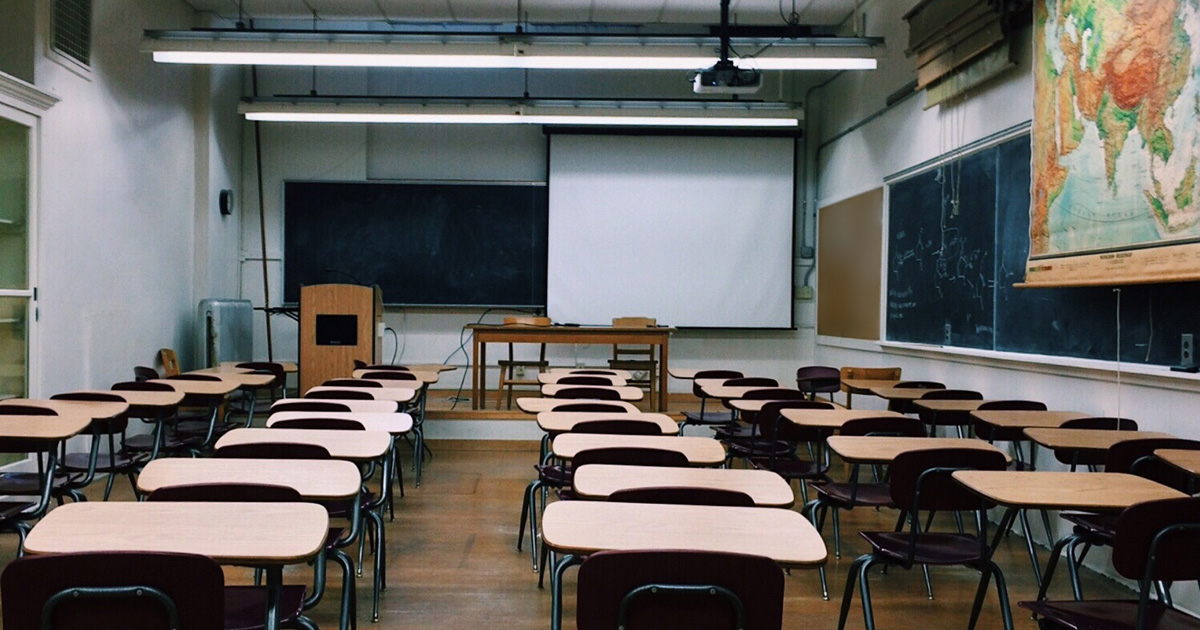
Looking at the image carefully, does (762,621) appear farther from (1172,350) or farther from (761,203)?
(761,203)

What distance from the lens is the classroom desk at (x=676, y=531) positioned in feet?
5.94

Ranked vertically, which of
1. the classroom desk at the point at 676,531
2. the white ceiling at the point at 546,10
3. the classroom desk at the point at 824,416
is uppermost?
the white ceiling at the point at 546,10

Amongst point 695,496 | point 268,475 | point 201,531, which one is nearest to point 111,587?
point 201,531

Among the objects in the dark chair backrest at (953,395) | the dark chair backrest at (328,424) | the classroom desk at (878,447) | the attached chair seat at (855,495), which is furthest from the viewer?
the dark chair backrest at (953,395)

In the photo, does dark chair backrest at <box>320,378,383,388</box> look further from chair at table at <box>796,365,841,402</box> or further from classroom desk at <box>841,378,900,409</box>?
chair at table at <box>796,365,841,402</box>

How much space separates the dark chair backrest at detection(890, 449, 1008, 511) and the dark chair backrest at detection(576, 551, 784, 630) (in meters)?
1.43

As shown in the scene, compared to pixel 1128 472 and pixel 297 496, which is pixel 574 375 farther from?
pixel 297 496

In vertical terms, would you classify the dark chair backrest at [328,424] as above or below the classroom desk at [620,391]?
above

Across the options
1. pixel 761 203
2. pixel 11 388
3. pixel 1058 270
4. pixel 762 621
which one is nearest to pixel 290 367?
pixel 11 388

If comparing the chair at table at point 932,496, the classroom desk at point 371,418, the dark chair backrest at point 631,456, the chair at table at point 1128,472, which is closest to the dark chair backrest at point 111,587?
the dark chair backrest at point 631,456

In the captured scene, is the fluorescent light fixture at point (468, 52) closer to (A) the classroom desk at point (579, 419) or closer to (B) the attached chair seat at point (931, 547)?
(A) the classroom desk at point (579, 419)

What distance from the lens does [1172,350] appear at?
3.87 m

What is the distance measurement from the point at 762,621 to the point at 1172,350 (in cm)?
333

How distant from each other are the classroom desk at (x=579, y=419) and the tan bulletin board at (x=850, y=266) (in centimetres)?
447
